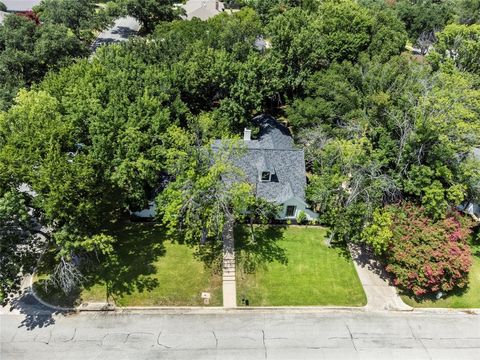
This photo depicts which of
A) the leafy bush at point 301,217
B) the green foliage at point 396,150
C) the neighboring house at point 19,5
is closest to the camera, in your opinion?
the green foliage at point 396,150

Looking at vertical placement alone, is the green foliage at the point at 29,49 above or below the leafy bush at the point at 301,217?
above

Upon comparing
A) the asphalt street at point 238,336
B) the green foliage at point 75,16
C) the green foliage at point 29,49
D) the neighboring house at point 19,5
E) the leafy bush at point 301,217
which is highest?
the neighboring house at point 19,5

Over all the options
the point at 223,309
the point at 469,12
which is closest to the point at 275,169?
the point at 223,309

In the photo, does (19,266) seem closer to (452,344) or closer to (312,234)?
(312,234)

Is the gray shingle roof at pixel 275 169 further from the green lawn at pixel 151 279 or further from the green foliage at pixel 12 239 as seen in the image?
the green foliage at pixel 12 239

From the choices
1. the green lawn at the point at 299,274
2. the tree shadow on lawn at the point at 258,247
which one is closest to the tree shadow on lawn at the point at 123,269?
the tree shadow on lawn at the point at 258,247

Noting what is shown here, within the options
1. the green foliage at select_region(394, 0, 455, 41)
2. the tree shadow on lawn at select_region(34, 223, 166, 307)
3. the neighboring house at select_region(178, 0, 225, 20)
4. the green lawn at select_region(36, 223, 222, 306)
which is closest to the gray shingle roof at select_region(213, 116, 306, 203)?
the green lawn at select_region(36, 223, 222, 306)
